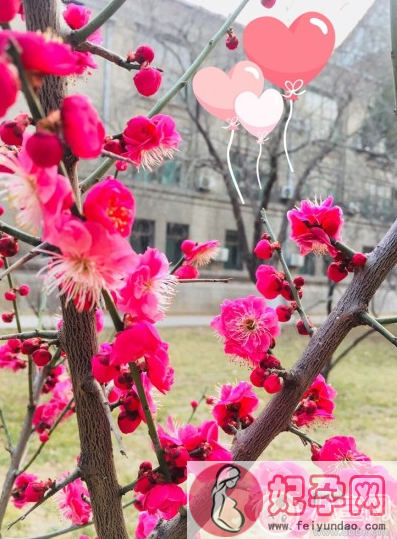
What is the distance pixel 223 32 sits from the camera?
0.44 metres

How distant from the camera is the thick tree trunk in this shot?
0.32 meters

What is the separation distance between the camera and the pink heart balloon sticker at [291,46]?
2.60ft

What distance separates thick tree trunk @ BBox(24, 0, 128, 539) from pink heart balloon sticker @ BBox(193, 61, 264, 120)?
0.58 m

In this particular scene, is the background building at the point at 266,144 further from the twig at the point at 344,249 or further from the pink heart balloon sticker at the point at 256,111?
the twig at the point at 344,249

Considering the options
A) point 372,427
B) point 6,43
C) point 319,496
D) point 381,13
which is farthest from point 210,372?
point 6,43

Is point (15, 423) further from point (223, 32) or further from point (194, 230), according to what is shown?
point (194, 230)

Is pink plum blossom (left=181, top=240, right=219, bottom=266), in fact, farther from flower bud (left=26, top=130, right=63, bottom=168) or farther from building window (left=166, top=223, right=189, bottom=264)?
building window (left=166, top=223, right=189, bottom=264)

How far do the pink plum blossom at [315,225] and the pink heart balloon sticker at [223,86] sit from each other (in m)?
0.48

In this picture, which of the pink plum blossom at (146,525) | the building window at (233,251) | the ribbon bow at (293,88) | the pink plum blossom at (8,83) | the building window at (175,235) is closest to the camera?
the pink plum blossom at (8,83)

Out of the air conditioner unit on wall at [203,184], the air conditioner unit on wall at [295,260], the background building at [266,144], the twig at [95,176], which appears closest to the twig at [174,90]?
the twig at [95,176]

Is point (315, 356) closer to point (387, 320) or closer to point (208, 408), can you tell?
point (387, 320)

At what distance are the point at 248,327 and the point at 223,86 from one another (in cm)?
55

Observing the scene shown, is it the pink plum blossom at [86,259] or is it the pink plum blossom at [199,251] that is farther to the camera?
the pink plum blossom at [199,251]

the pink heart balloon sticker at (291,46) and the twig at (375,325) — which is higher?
the pink heart balloon sticker at (291,46)
